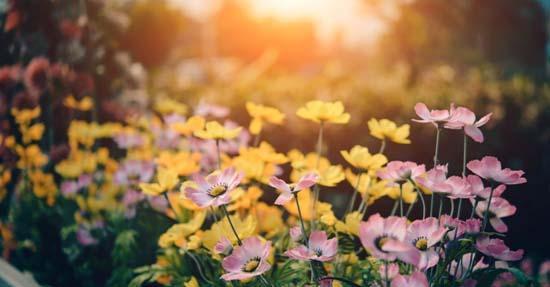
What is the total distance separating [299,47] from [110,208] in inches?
1688

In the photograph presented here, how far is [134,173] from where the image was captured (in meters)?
2.46

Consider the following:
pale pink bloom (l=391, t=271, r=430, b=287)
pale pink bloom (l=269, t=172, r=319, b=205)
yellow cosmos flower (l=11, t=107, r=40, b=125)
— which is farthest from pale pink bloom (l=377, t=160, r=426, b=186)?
yellow cosmos flower (l=11, t=107, r=40, b=125)

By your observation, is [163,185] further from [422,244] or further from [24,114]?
[24,114]

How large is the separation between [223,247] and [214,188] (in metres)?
0.14

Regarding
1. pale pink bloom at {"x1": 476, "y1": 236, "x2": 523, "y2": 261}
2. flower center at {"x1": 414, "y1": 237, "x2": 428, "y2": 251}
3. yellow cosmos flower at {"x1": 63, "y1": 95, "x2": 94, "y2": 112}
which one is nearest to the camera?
flower center at {"x1": 414, "y1": 237, "x2": 428, "y2": 251}

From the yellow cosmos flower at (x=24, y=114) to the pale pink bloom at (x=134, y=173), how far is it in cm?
76

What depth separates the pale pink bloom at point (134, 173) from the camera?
240 cm

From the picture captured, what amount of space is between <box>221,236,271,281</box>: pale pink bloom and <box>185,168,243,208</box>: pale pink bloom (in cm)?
11

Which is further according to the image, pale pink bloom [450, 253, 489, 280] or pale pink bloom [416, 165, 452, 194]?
pale pink bloom [450, 253, 489, 280]

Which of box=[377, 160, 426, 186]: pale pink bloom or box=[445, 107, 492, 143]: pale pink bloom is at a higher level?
box=[445, 107, 492, 143]: pale pink bloom

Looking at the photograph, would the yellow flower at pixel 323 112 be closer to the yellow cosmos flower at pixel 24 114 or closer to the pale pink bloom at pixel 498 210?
the pale pink bloom at pixel 498 210

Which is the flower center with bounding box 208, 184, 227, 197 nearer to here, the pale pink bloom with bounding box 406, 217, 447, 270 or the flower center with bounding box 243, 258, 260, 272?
the flower center with bounding box 243, 258, 260, 272

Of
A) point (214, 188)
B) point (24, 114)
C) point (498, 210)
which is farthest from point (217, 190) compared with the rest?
point (24, 114)

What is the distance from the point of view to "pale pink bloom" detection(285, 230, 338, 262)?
127cm
